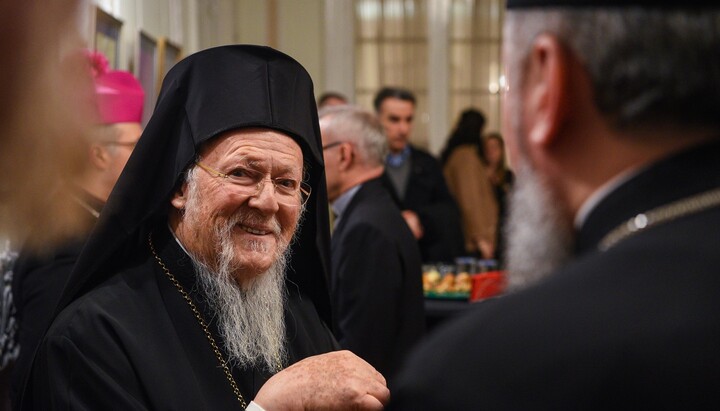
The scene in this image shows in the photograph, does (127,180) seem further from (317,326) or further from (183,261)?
(317,326)

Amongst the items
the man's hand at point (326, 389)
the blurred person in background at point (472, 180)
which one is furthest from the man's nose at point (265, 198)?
the blurred person in background at point (472, 180)

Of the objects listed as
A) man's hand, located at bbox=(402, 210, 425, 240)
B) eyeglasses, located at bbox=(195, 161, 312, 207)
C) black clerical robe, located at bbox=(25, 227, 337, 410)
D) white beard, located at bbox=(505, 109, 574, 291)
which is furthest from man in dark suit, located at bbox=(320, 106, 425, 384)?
white beard, located at bbox=(505, 109, 574, 291)

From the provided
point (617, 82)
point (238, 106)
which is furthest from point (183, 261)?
point (617, 82)

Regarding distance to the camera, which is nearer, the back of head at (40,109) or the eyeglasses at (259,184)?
the back of head at (40,109)

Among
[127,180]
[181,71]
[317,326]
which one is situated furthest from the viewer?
[317,326]

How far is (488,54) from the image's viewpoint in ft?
38.0

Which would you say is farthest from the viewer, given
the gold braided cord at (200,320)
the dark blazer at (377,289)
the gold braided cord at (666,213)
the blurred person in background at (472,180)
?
the blurred person in background at (472,180)

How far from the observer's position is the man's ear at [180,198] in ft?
8.64

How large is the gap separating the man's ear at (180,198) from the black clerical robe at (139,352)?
80 mm

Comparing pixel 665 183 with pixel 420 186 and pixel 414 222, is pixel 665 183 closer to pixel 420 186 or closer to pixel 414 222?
pixel 414 222

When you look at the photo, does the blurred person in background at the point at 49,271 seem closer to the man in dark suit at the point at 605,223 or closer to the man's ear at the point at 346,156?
the man's ear at the point at 346,156

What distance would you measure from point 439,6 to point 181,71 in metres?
9.00

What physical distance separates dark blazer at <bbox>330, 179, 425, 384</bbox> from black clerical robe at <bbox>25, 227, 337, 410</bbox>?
5.08 feet

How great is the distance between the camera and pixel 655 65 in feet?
3.61
